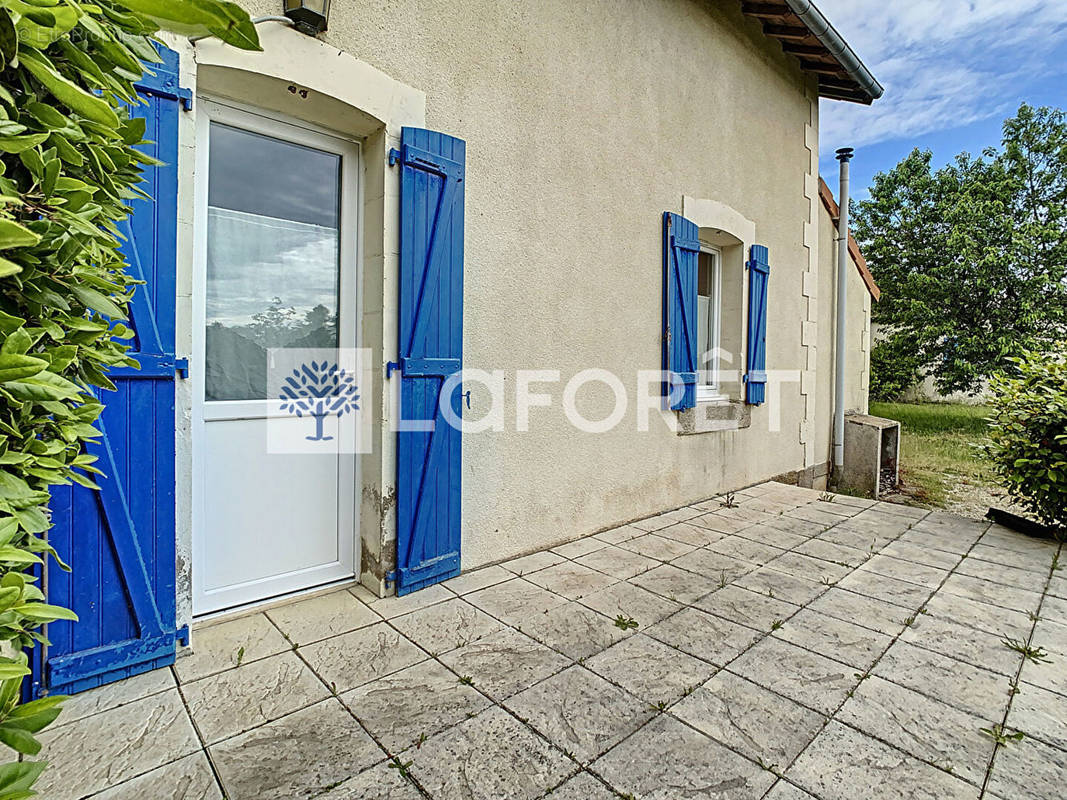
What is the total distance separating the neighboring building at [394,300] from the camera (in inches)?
75.9

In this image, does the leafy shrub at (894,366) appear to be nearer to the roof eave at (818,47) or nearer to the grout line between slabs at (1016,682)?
the roof eave at (818,47)

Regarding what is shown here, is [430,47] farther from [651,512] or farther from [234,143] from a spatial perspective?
[651,512]

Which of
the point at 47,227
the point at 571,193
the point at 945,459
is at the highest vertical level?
the point at 571,193

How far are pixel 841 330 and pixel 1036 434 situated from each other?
2441mm

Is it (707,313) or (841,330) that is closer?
(707,313)

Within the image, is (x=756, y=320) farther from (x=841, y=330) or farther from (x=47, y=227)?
(x=47, y=227)

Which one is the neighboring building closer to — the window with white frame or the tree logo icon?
the tree logo icon

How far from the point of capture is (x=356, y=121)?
8.17 ft

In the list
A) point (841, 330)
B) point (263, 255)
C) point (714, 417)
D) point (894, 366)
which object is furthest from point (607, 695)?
point (894, 366)

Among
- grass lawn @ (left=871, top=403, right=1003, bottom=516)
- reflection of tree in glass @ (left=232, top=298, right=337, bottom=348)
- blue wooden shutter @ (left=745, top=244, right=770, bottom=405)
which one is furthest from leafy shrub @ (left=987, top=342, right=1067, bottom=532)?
reflection of tree in glass @ (left=232, top=298, right=337, bottom=348)

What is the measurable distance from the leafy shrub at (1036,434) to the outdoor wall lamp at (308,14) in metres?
4.71

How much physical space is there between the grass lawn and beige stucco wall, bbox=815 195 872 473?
3.71 ft

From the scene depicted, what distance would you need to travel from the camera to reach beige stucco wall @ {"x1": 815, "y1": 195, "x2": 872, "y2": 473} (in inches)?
237

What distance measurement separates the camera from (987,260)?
39.9ft
